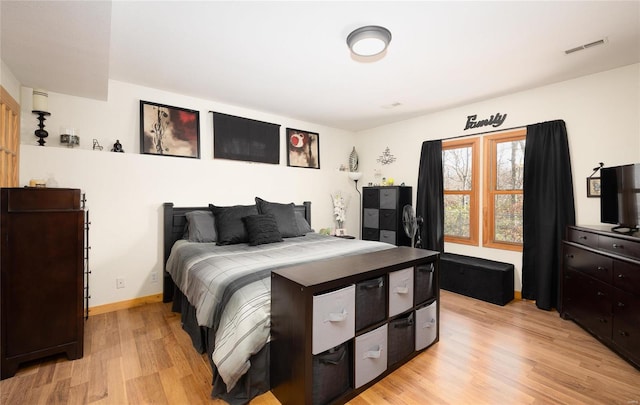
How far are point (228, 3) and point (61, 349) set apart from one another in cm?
268

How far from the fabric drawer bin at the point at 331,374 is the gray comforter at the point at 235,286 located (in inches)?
14.1

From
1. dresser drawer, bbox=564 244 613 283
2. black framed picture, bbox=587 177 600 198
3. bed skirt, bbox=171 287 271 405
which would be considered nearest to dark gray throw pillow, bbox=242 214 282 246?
bed skirt, bbox=171 287 271 405

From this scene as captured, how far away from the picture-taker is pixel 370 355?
1.73m

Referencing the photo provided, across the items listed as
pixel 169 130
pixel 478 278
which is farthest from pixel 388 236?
pixel 169 130

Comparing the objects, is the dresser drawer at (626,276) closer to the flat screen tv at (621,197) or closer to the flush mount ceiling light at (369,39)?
the flat screen tv at (621,197)

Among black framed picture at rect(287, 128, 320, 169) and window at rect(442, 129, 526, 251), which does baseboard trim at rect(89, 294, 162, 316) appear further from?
window at rect(442, 129, 526, 251)

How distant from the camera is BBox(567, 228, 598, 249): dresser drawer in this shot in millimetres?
2439

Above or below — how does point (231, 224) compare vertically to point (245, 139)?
below

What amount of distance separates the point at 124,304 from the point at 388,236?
11.7 ft

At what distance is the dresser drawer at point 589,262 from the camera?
2.26m

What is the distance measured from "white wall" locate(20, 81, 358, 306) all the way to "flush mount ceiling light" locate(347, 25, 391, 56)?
2212 millimetres

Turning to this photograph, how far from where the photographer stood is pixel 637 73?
2.62m

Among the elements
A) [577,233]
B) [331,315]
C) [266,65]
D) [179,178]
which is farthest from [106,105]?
[577,233]

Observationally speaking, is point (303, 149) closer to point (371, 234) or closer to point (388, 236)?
point (371, 234)
